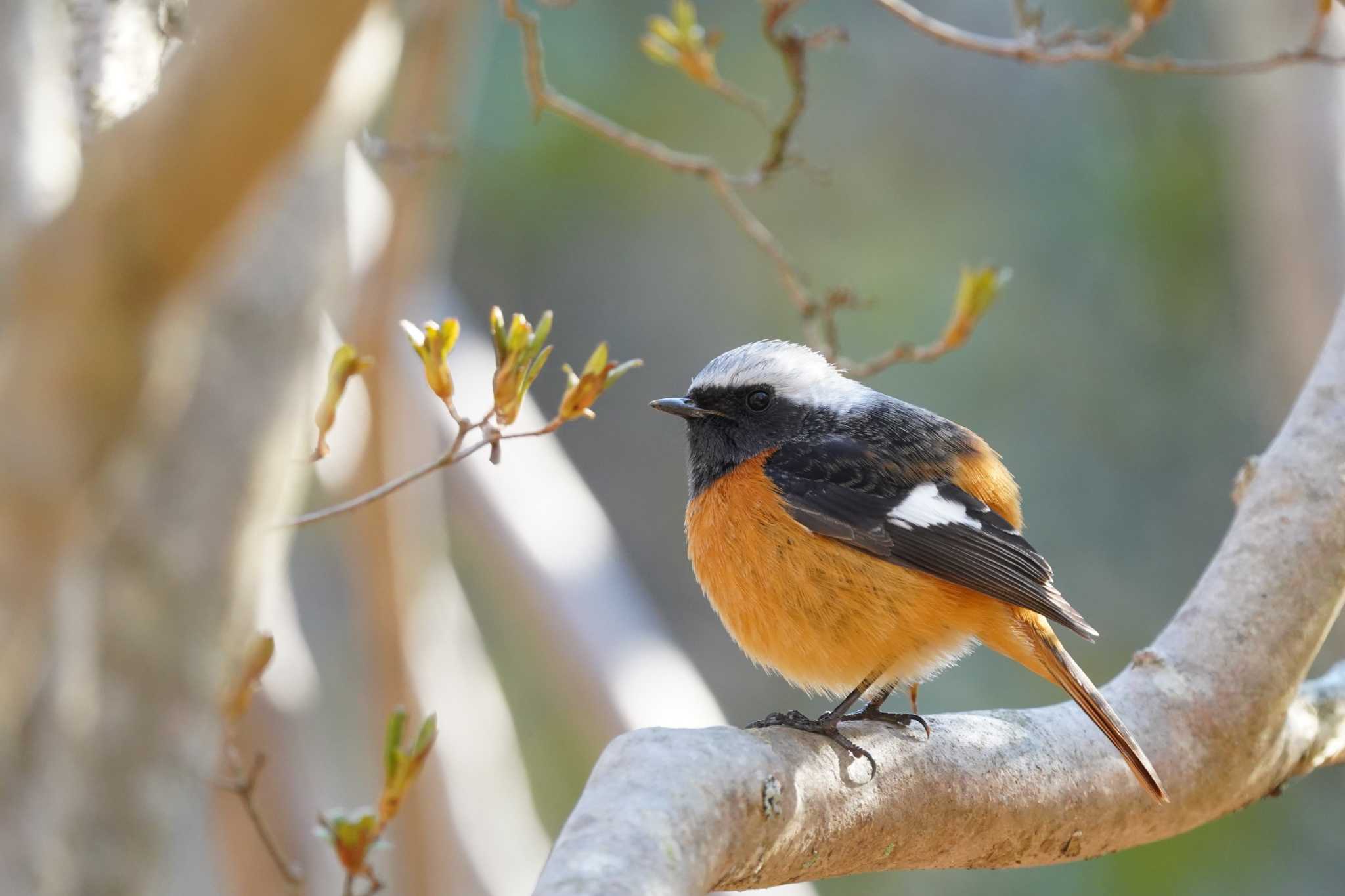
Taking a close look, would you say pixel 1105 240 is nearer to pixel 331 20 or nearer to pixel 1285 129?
pixel 1285 129

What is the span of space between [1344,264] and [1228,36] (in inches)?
72.0

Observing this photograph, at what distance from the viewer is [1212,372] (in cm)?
984

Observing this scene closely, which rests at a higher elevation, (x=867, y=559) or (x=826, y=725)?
(x=867, y=559)

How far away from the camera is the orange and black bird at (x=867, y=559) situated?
2.93 m

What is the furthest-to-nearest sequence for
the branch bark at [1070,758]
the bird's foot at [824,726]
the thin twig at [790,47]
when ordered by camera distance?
the thin twig at [790,47]
the bird's foot at [824,726]
the branch bark at [1070,758]

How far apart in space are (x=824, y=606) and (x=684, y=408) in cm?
66

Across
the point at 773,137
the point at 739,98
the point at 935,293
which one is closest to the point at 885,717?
the point at 773,137

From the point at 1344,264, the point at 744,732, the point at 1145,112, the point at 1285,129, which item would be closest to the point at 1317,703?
the point at 744,732

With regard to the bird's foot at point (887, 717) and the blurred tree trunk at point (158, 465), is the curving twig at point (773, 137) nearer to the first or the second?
the blurred tree trunk at point (158, 465)

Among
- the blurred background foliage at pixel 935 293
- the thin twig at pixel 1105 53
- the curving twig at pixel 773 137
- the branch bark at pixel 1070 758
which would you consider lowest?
the blurred background foliage at pixel 935 293

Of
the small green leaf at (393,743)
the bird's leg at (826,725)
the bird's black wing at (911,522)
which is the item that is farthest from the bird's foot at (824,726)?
the small green leaf at (393,743)

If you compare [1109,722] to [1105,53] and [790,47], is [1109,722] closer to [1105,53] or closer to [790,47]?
[1105,53]

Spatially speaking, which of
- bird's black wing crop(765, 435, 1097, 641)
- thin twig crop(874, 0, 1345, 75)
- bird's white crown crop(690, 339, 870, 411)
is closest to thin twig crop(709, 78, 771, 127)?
thin twig crop(874, 0, 1345, 75)

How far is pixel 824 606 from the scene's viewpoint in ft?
9.73
